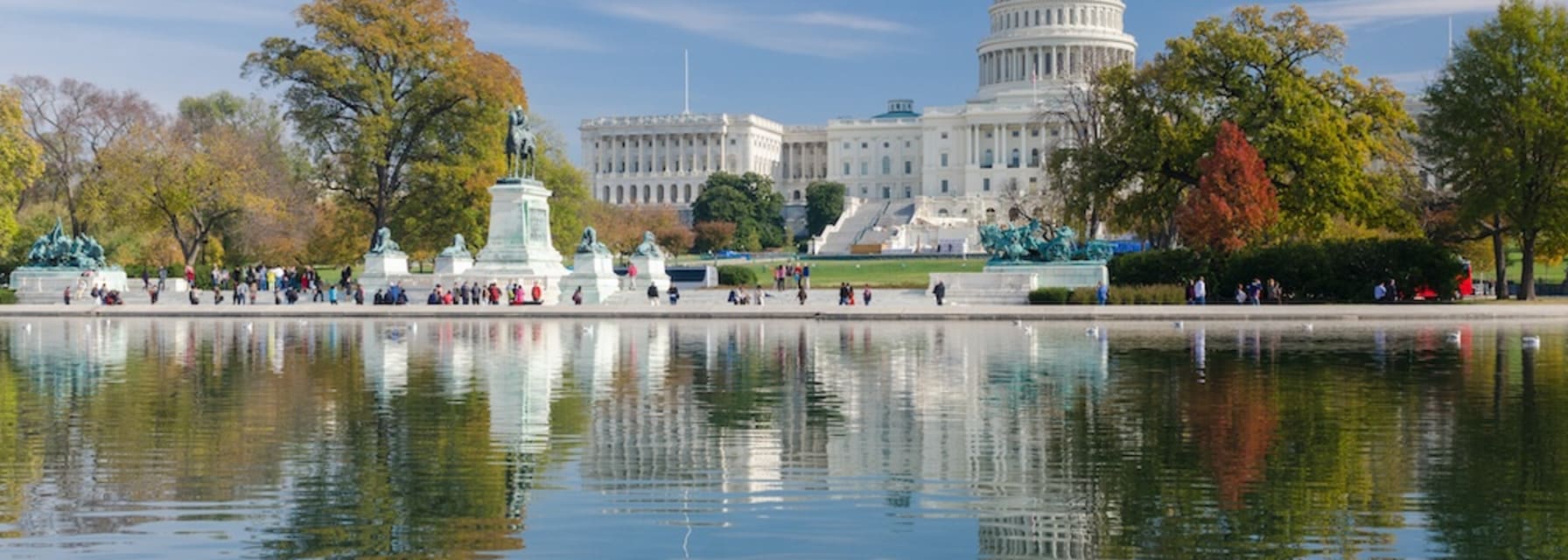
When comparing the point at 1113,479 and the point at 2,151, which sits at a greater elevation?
the point at 2,151

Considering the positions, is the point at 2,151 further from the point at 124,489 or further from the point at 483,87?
the point at 124,489

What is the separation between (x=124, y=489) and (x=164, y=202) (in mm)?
59199

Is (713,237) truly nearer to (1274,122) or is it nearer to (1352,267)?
(1274,122)

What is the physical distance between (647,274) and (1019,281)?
13571 mm

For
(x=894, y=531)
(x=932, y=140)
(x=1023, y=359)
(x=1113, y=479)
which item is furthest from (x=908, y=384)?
(x=932, y=140)

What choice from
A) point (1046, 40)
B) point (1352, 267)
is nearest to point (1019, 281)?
point (1352, 267)

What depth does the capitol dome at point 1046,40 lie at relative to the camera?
163 metres

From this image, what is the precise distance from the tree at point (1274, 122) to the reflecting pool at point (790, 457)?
26.3 metres

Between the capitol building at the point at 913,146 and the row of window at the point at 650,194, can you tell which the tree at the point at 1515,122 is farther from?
the row of window at the point at 650,194

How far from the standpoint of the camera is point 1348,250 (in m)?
46.8

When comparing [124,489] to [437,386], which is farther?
[437,386]

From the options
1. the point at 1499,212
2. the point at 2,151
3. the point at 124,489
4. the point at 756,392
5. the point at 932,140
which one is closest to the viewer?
the point at 124,489

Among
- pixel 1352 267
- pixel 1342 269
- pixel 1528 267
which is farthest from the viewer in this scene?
pixel 1528 267

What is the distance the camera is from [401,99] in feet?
216
